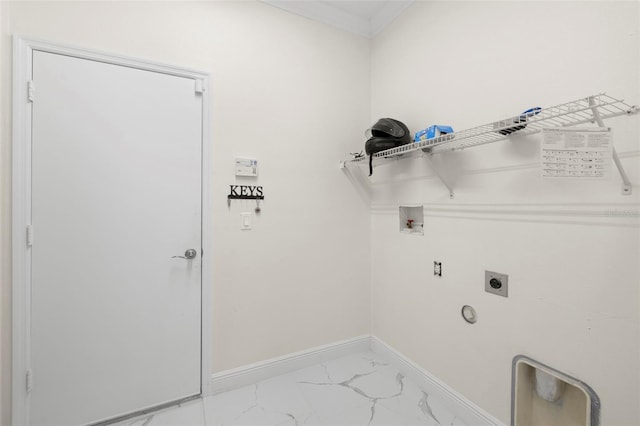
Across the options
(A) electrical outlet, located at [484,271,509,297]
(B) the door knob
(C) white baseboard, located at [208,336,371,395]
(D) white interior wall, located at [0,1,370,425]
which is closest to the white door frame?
(D) white interior wall, located at [0,1,370,425]

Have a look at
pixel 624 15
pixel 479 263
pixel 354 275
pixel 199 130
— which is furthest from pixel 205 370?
pixel 624 15

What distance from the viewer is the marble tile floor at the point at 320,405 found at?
5.30ft

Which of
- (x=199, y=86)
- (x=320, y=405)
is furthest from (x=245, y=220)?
(x=320, y=405)

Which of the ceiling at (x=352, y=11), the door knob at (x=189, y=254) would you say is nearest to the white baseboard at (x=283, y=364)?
the door knob at (x=189, y=254)

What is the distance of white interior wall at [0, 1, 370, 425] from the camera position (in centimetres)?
169

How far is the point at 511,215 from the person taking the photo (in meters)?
1.40

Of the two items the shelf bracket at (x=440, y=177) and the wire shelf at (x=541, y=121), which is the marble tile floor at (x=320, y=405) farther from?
the wire shelf at (x=541, y=121)

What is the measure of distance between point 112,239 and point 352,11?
7.79 ft

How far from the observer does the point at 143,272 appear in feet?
5.51

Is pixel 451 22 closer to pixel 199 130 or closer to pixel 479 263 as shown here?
pixel 479 263

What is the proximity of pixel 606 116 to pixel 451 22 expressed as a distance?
43.6 inches

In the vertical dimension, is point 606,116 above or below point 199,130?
below

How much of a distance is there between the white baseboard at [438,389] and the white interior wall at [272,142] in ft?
0.99

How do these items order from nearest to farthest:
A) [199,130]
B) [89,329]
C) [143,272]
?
1. [89,329]
2. [143,272]
3. [199,130]
